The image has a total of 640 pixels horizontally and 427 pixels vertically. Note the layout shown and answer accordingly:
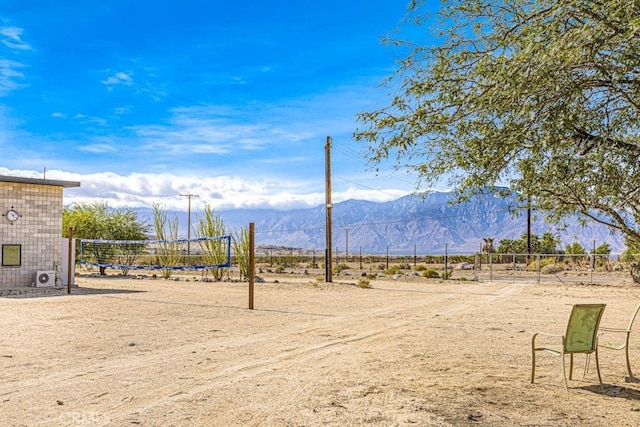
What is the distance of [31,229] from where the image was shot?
22.5 meters

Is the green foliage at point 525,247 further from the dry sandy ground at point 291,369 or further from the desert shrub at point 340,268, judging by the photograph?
the dry sandy ground at point 291,369

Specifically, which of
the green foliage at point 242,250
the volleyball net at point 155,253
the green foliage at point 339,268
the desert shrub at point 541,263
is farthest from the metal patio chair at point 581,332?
the desert shrub at point 541,263

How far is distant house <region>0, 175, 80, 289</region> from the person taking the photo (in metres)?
21.9

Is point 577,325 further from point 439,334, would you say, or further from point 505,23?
point 439,334

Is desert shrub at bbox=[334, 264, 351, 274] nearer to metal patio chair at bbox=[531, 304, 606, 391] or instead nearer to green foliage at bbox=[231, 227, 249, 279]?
green foliage at bbox=[231, 227, 249, 279]

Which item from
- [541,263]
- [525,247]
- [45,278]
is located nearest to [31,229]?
[45,278]

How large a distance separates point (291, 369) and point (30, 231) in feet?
55.6

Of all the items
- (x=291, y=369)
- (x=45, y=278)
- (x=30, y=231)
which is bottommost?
(x=291, y=369)

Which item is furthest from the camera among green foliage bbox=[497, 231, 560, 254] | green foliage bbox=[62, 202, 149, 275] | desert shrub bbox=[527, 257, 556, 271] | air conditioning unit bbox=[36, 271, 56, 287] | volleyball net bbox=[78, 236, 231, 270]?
green foliage bbox=[497, 231, 560, 254]

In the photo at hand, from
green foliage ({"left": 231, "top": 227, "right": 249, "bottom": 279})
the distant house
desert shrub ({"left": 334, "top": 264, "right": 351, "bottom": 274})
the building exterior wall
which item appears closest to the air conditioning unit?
the distant house

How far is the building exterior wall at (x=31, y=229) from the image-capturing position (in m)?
21.9

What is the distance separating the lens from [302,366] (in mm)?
8922

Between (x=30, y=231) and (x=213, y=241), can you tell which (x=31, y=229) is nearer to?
(x=30, y=231)

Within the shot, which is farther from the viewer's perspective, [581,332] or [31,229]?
[31,229]
